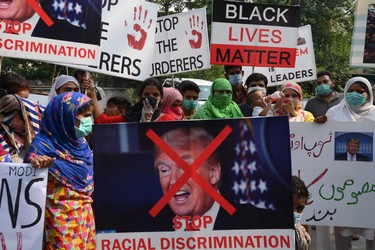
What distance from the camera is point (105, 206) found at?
3.84m

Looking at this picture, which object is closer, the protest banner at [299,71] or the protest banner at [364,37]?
the protest banner at [364,37]

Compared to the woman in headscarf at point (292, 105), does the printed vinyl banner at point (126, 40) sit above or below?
above

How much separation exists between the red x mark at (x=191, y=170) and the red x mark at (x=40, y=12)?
2.47m

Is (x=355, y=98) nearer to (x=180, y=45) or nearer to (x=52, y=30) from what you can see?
(x=52, y=30)

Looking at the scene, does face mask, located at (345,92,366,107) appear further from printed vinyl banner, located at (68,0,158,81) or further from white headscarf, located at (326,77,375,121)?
printed vinyl banner, located at (68,0,158,81)

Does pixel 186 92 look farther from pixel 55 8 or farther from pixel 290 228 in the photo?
pixel 290 228

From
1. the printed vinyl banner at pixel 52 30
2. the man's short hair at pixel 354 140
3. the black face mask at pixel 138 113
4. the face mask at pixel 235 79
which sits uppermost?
the printed vinyl banner at pixel 52 30

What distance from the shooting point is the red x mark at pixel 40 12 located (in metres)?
5.95

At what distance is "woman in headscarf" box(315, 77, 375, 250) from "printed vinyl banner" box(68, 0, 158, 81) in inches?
67.4

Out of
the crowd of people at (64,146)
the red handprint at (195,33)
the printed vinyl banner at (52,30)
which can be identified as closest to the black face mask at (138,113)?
the crowd of people at (64,146)

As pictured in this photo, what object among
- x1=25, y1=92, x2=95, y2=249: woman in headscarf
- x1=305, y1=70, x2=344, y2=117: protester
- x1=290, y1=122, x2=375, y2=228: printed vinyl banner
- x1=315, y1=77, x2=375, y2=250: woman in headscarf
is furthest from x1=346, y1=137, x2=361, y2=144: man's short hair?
x1=25, y1=92, x2=95, y2=249: woman in headscarf

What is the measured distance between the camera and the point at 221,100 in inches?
261

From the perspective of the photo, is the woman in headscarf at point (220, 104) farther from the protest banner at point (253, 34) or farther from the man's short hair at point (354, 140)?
the protest banner at point (253, 34)

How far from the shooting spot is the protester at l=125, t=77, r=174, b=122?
576cm
